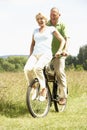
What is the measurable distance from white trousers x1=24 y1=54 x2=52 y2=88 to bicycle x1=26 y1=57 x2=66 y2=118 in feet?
0.29

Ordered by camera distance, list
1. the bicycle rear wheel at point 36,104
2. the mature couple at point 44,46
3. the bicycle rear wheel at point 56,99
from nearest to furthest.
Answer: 1. the bicycle rear wheel at point 36,104
2. the mature couple at point 44,46
3. the bicycle rear wheel at point 56,99

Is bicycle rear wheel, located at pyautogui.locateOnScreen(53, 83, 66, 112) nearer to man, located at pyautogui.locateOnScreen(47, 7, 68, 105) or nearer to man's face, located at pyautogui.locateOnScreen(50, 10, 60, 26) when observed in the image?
man, located at pyautogui.locateOnScreen(47, 7, 68, 105)

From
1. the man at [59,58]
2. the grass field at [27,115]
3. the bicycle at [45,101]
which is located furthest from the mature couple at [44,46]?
the grass field at [27,115]

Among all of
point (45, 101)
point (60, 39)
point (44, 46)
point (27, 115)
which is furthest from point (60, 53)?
point (27, 115)

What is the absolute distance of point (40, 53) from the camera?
7207 millimetres

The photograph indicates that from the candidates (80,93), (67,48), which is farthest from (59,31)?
(80,93)

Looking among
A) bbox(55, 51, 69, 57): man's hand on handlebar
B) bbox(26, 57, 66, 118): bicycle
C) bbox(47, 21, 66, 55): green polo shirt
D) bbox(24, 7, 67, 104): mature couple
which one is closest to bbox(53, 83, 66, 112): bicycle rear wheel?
bbox(26, 57, 66, 118): bicycle

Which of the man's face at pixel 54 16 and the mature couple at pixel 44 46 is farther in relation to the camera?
the man's face at pixel 54 16

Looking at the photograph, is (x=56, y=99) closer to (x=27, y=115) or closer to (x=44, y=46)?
(x=27, y=115)

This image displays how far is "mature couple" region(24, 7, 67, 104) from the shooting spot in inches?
281

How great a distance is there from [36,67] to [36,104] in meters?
0.76

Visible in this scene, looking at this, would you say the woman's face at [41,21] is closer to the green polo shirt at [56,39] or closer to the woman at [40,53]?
the woman at [40,53]

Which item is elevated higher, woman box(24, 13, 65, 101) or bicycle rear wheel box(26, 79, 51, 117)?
woman box(24, 13, 65, 101)

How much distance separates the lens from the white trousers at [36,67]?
7.05 metres
